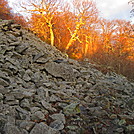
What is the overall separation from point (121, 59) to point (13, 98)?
8.30m

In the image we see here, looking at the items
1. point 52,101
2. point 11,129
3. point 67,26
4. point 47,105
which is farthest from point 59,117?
point 67,26

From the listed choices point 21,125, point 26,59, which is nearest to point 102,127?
point 21,125

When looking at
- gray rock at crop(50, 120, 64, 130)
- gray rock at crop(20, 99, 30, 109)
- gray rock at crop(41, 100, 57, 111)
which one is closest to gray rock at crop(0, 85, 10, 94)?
gray rock at crop(20, 99, 30, 109)

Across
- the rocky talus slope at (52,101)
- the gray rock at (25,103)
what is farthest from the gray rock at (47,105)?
the gray rock at (25,103)

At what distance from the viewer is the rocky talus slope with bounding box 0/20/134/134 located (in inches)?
108

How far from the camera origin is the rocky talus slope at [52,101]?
274 cm

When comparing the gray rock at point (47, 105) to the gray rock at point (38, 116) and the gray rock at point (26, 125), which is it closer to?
the gray rock at point (38, 116)

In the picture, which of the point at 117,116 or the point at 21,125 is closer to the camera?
the point at 21,125

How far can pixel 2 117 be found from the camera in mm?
2502

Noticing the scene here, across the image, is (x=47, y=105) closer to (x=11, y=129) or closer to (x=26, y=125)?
(x=26, y=125)

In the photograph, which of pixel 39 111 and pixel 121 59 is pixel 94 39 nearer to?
pixel 121 59

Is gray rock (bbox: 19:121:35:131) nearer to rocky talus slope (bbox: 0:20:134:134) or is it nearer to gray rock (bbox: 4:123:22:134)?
rocky talus slope (bbox: 0:20:134:134)

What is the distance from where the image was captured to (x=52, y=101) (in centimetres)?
371

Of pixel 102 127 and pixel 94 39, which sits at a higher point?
pixel 94 39
